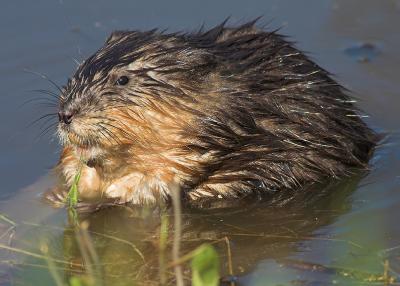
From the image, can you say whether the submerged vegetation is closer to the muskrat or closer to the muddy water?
the muddy water

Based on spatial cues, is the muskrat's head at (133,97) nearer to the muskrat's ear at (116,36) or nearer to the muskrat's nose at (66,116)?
the muskrat's nose at (66,116)

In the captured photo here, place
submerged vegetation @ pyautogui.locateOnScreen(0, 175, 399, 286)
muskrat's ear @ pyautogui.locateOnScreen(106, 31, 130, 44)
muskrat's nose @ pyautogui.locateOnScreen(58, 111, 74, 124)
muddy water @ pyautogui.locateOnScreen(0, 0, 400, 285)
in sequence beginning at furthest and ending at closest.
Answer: muskrat's ear @ pyautogui.locateOnScreen(106, 31, 130, 44) → muskrat's nose @ pyautogui.locateOnScreen(58, 111, 74, 124) → muddy water @ pyautogui.locateOnScreen(0, 0, 400, 285) → submerged vegetation @ pyautogui.locateOnScreen(0, 175, 399, 286)

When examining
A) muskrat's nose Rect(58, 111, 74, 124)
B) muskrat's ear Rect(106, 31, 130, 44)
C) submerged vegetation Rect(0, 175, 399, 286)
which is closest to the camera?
submerged vegetation Rect(0, 175, 399, 286)

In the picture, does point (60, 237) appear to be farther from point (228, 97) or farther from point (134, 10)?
point (134, 10)

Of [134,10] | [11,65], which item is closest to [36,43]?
[11,65]

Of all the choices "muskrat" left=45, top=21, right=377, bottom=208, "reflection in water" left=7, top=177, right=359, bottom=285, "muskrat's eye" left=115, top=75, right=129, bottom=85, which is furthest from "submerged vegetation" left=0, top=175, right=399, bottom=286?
"muskrat's eye" left=115, top=75, right=129, bottom=85

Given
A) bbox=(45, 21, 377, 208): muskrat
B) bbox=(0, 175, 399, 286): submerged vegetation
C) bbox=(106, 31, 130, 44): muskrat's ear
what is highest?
bbox=(106, 31, 130, 44): muskrat's ear

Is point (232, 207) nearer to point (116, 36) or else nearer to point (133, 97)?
point (133, 97)

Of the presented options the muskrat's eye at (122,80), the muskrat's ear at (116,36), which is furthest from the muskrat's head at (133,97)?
the muskrat's ear at (116,36)
